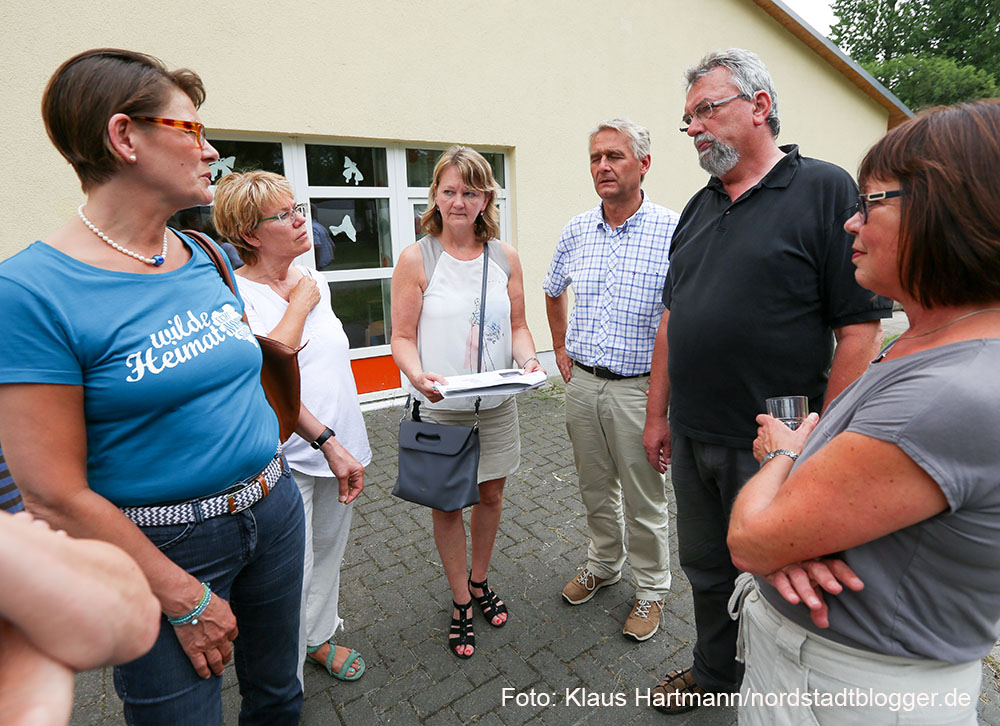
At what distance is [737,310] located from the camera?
200 centimetres

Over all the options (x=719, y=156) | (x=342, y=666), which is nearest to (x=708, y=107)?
(x=719, y=156)

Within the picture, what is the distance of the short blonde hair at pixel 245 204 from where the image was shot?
7.00ft

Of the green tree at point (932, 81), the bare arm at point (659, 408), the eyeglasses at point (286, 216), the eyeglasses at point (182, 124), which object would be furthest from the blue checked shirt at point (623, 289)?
the green tree at point (932, 81)

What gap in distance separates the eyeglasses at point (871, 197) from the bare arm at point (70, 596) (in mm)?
1442

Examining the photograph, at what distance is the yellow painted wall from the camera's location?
15.0 ft

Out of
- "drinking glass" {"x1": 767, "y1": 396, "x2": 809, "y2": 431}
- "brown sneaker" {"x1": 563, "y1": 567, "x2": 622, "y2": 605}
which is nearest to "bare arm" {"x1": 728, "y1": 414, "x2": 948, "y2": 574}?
"drinking glass" {"x1": 767, "y1": 396, "x2": 809, "y2": 431}

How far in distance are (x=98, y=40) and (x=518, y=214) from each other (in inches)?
177

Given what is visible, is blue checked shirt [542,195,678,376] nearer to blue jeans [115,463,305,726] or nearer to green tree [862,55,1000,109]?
blue jeans [115,463,305,726]

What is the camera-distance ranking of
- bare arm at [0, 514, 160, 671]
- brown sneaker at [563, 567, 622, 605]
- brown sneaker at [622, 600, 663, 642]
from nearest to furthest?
bare arm at [0, 514, 160, 671]
brown sneaker at [622, 600, 663, 642]
brown sneaker at [563, 567, 622, 605]

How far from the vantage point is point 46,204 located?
4.68 meters

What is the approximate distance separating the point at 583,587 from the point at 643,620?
39cm

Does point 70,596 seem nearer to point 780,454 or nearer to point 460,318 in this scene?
point 780,454

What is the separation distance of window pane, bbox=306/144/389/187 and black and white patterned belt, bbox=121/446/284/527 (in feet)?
16.6

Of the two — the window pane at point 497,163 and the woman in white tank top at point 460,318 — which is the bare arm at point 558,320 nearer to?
the woman in white tank top at point 460,318
